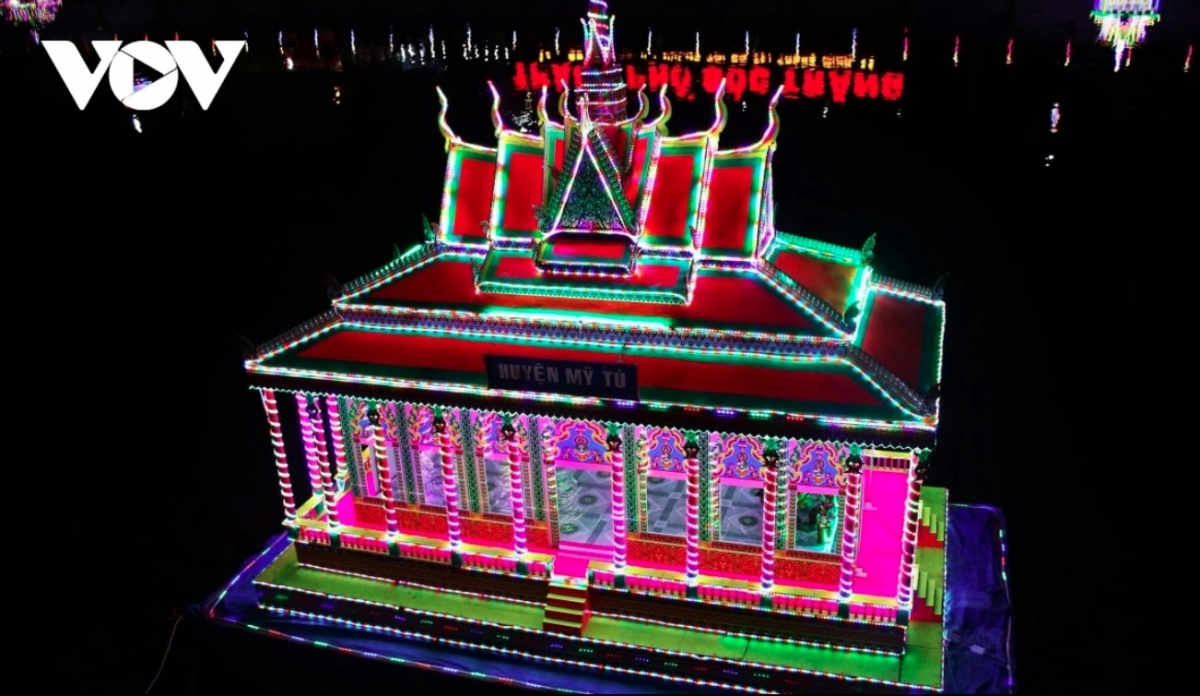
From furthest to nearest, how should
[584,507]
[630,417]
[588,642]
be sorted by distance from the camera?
[584,507], [588,642], [630,417]

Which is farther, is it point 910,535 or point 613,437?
point 613,437

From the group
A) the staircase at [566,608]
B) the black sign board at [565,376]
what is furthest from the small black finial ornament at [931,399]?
the staircase at [566,608]

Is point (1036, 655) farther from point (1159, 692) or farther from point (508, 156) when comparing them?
point (508, 156)

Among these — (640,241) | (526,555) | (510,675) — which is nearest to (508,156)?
(640,241)

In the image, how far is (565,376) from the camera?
42.5 ft

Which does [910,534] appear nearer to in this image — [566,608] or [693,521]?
[693,521]

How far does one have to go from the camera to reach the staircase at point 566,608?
13930mm

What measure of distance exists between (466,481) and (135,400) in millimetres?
14350

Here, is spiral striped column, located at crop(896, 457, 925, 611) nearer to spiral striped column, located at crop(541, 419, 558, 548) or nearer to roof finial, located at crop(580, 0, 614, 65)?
spiral striped column, located at crop(541, 419, 558, 548)

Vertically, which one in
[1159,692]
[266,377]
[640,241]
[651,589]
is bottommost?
[1159,692]

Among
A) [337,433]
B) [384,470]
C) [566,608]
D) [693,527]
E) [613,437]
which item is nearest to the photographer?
[613,437]

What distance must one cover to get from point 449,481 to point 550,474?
1.71m

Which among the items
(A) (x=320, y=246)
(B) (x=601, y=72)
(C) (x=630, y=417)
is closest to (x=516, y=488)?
(C) (x=630, y=417)

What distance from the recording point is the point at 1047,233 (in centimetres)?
3219
